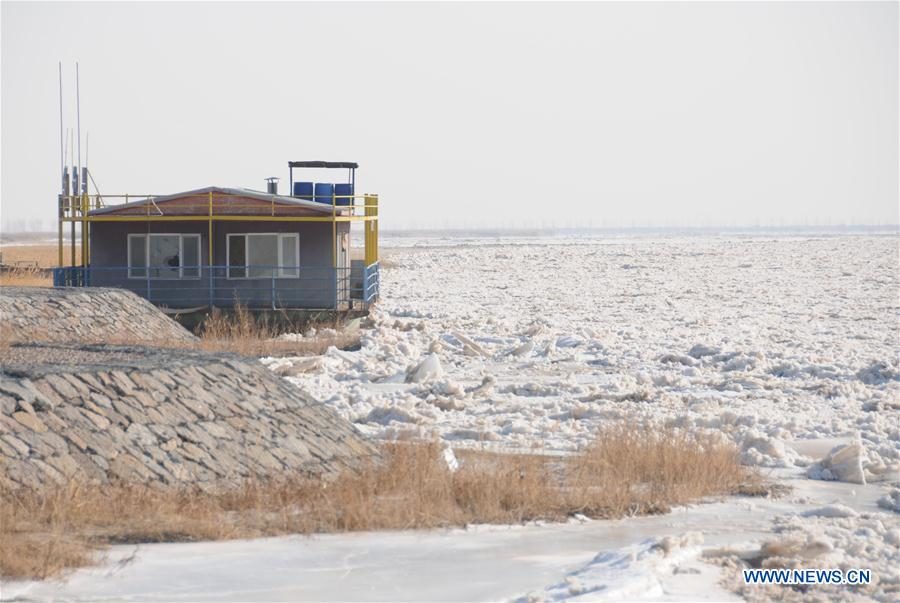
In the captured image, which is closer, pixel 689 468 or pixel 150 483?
pixel 150 483

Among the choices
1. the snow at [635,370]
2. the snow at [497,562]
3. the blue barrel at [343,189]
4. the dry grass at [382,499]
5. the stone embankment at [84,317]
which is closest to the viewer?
the snow at [497,562]

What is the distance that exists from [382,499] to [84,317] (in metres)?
15.2

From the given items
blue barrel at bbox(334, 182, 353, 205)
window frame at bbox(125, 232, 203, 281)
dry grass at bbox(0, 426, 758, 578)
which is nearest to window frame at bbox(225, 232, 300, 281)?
window frame at bbox(125, 232, 203, 281)

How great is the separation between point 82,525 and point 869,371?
52.7 feet

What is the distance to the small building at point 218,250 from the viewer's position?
102 feet

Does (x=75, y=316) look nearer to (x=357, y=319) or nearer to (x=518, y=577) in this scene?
Result: (x=357, y=319)

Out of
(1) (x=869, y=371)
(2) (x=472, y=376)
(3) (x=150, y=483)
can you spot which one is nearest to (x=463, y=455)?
(3) (x=150, y=483)

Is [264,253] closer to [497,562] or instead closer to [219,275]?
[219,275]

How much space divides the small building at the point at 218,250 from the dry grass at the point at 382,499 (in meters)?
17.4

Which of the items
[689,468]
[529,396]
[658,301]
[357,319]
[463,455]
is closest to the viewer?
[689,468]

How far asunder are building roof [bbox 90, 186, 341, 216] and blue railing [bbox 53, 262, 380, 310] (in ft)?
4.38

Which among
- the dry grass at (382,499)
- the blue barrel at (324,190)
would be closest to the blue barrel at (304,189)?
the blue barrel at (324,190)

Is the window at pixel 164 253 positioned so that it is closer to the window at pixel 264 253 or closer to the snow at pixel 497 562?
the window at pixel 264 253

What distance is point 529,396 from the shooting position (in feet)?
69.8
